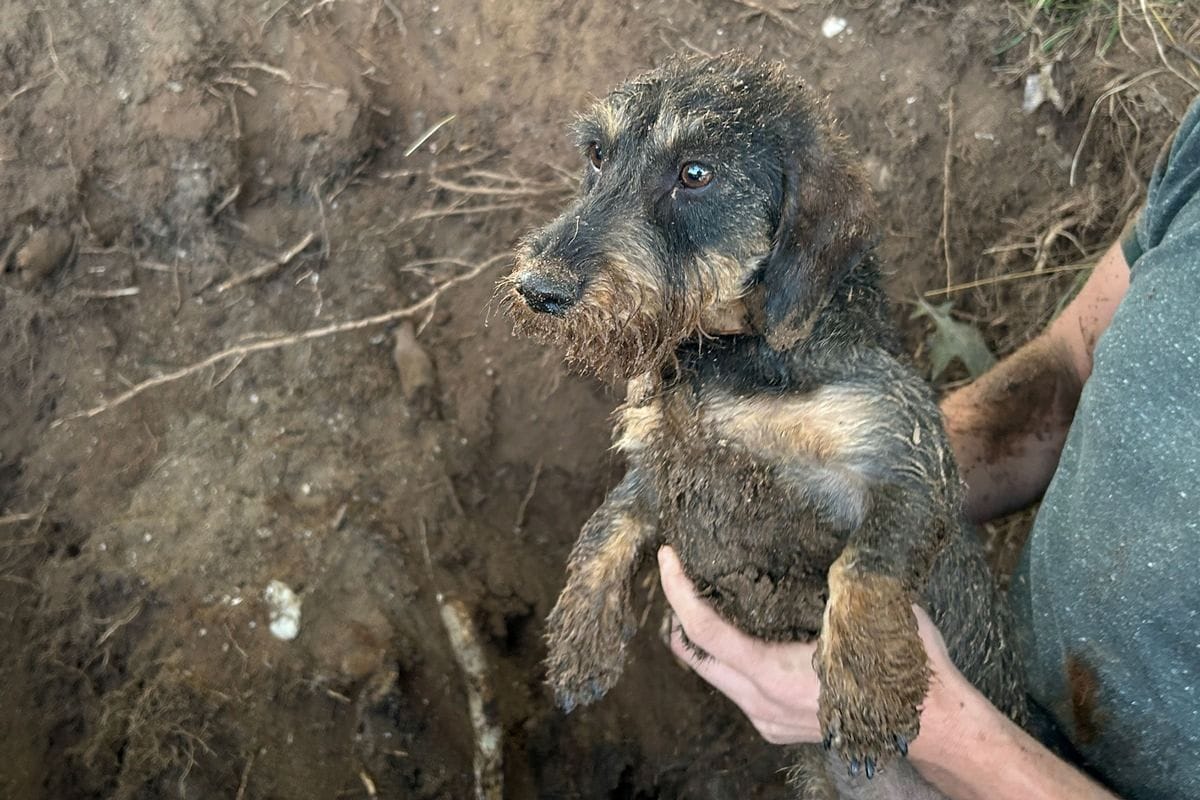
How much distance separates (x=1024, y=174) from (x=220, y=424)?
4395 millimetres

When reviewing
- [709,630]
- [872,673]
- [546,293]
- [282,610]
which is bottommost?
[282,610]

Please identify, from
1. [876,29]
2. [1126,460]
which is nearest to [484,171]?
[876,29]

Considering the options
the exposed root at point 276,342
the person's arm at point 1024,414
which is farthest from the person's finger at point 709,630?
the exposed root at point 276,342

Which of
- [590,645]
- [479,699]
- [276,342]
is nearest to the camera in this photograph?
[590,645]

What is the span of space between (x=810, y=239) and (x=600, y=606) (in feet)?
5.07

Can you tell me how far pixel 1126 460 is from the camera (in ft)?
8.71

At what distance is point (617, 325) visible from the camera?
259 centimetres

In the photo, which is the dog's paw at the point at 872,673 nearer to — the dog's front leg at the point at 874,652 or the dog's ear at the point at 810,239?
the dog's front leg at the point at 874,652

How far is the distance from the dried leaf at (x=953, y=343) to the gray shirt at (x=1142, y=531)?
1760 millimetres

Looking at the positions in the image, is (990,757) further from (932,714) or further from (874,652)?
(874,652)

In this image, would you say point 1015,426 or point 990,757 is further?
point 1015,426

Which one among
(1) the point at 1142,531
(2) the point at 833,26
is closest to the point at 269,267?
(2) the point at 833,26

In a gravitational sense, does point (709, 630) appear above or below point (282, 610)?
above

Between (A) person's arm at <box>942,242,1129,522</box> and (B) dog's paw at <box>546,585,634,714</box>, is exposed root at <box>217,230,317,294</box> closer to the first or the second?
(B) dog's paw at <box>546,585,634,714</box>
